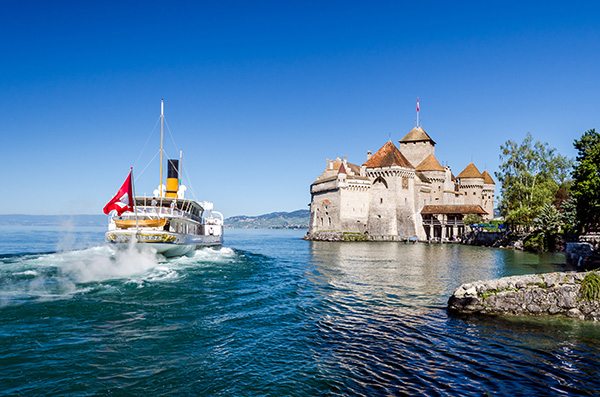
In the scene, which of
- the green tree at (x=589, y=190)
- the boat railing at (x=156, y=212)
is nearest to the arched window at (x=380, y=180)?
the green tree at (x=589, y=190)

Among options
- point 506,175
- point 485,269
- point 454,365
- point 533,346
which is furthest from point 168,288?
point 506,175

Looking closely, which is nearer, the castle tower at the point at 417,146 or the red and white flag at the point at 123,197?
the red and white flag at the point at 123,197

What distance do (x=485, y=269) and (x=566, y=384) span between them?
82.2 ft

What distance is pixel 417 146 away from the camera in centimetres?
9181

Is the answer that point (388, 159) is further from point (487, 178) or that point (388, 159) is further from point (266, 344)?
point (266, 344)

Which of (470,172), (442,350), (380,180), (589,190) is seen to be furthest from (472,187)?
(442,350)

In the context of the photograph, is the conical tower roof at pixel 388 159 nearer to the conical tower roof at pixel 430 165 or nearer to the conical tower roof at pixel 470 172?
the conical tower roof at pixel 430 165

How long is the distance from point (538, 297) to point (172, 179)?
32.8 meters

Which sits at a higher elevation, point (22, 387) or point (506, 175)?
point (506, 175)

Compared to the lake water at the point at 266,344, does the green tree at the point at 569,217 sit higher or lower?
higher

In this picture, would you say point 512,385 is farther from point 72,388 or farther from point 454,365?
point 72,388

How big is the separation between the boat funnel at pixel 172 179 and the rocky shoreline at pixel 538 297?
3012cm

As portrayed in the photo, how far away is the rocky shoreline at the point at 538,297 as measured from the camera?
14336 millimetres

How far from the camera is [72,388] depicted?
8.12 meters
